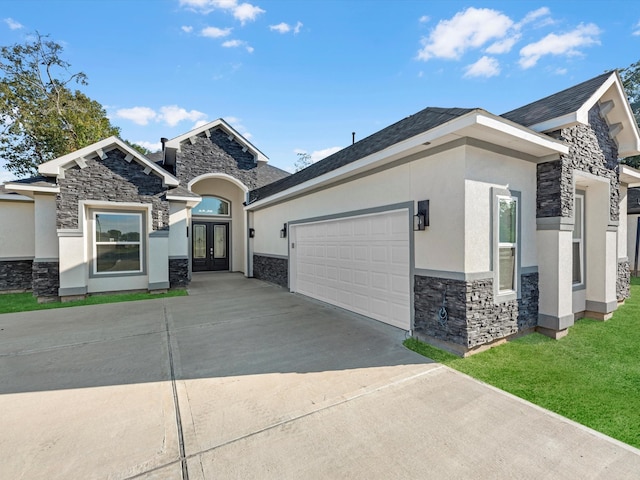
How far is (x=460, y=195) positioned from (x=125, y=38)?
1166cm

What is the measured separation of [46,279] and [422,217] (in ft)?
35.6

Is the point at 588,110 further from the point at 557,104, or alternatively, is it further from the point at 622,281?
the point at 622,281

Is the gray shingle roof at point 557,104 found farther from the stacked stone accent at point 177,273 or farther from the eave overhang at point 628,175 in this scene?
the stacked stone accent at point 177,273

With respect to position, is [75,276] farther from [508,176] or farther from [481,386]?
[508,176]

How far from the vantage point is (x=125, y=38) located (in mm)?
9555

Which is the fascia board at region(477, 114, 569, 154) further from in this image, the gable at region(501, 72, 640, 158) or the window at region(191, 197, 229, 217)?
the window at region(191, 197, 229, 217)

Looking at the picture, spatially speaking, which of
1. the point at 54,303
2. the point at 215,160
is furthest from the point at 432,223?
the point at 215,160

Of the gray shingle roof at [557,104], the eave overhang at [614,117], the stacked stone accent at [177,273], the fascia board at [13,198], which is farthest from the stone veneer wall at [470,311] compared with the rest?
the fascia board at [13,198]

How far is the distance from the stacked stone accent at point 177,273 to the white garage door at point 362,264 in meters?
4.40

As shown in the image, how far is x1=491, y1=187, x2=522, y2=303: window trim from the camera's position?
4785 millimetres

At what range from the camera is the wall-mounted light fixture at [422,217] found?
5.01 m

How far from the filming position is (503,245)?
16.3 feet

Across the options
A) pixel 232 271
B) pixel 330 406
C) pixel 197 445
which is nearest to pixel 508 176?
pixel 330 406

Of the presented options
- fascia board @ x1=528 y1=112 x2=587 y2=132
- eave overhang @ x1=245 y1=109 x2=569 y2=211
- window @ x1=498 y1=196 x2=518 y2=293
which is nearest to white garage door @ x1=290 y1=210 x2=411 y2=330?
eave overhang @ x1=245 y1=109 x2=569 y2=211
